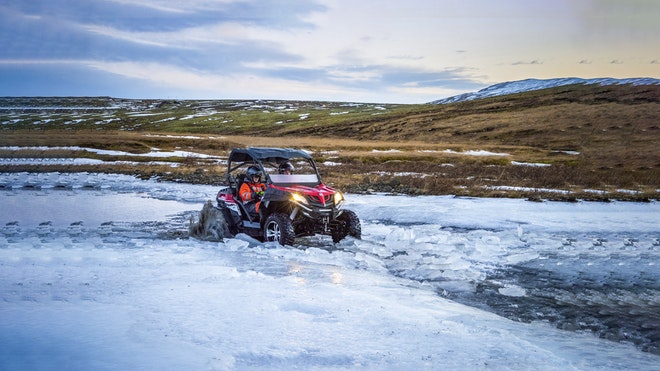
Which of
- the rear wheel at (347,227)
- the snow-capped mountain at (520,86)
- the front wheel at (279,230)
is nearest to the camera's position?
the front wheel at (279,230)

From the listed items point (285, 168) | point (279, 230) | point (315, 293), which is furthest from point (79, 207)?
point (315, 293)

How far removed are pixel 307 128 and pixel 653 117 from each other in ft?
187

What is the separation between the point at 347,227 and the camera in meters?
13.1

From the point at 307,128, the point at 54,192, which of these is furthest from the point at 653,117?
the point at 54,192

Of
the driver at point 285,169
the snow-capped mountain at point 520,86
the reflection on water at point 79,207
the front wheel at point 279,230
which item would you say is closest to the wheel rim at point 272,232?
the front wheel at point 279,230

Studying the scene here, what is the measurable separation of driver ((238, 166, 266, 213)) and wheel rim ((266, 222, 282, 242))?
782 mm

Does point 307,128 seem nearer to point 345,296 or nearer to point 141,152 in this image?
point 141,152

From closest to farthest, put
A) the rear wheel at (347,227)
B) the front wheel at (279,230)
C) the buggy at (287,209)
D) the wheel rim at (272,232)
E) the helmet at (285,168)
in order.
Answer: the front wheel at (279,230), the buggy at (287,209), the wheel rim at (272,232), the rear wheel at (347,227), the helmet at (285,168)

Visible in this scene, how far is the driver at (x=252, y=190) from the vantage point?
43.0 ft

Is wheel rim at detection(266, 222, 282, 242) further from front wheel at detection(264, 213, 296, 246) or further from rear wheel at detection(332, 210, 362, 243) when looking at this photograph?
rear wheel at detection(332, 210, 362, 243)

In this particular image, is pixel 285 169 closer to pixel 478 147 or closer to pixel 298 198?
pixel 298 198

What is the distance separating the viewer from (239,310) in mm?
7152

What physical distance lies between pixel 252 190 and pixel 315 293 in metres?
5.53

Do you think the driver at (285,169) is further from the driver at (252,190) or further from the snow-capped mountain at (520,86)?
the snow-capped mountain at (520,86)
